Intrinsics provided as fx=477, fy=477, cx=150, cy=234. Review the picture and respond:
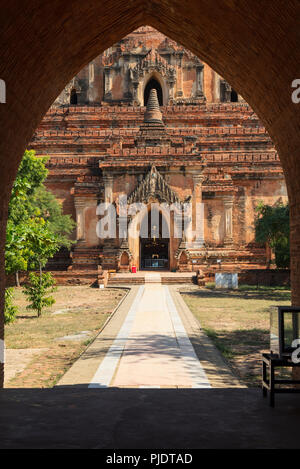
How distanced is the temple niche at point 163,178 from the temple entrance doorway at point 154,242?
0.25 feet

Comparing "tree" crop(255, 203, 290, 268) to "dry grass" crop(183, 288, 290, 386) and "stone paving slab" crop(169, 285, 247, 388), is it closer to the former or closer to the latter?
"dry grass" crop(183, 288, 290, 386)

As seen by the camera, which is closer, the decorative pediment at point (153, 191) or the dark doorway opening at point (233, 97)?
the decorative pediment at point (153, 191)

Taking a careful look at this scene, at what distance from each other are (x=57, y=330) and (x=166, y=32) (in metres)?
9.12

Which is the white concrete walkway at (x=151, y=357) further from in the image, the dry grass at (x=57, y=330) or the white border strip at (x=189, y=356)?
the dry grass at (x=57, y=330)

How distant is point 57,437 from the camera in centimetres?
428

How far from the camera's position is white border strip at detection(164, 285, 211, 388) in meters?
8.12

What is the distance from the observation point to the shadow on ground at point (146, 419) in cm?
414

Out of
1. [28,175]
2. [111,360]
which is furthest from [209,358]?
[28,175]

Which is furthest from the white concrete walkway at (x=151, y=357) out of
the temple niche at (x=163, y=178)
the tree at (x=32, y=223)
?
the temple niche at (x=163, y=178)

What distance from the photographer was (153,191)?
2953 cm

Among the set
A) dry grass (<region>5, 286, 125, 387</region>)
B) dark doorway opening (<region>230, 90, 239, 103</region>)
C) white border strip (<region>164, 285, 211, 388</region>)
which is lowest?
dry grass (<region>5, 286, 125, 387</region>)

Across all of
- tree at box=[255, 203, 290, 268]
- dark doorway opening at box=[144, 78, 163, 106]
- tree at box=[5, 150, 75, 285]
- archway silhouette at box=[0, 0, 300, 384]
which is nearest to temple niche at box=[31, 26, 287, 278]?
dark doorway opening at box=[144, 78, 163, 106]

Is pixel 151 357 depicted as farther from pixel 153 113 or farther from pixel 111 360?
pixel 153 113

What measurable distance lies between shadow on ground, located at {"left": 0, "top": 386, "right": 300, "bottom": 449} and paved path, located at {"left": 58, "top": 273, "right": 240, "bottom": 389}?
1985 mm
